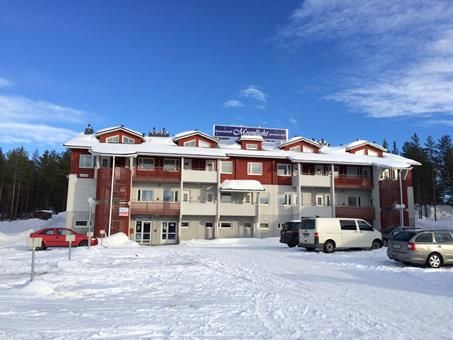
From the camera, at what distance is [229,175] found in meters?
43.9

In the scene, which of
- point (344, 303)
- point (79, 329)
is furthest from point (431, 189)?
point (79, 329)

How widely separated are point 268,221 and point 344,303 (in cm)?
3438

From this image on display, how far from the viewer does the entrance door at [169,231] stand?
137ft

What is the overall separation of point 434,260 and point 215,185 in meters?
28.2

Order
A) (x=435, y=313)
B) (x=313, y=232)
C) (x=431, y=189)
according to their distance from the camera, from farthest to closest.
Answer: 1. (x=431, y=189)
2. (x=313, y=232)
3. (x=435, y=313)

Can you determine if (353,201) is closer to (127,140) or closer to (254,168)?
(254,168)

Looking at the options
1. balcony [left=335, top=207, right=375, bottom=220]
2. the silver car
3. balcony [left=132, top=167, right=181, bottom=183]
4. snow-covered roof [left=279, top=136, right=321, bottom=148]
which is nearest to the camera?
the silver car

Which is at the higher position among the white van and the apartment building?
the apartment building

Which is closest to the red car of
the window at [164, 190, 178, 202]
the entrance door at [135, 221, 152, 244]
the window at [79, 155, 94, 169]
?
the entrance door at [135, 221, 152, 244]

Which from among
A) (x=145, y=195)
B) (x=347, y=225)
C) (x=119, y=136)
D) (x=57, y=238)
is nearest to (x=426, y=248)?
(x=347, y=225)

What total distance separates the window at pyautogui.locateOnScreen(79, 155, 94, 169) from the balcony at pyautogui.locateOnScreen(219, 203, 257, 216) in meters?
13.3

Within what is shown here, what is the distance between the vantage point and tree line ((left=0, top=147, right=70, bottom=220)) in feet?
232

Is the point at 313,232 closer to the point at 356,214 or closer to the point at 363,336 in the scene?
the point at 363,336

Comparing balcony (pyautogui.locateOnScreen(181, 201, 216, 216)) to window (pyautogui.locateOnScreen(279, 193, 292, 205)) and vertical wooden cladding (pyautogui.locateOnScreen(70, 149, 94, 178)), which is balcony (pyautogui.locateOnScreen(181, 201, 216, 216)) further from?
vertical wooden cladding (pyautogui.locateOnScreen(70, 149, 94, 178))
